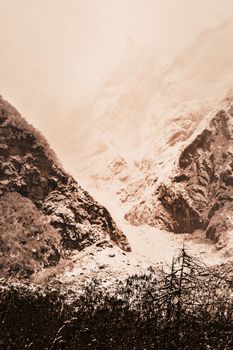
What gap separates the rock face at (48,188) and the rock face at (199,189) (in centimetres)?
2006

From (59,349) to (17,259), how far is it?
35804mm

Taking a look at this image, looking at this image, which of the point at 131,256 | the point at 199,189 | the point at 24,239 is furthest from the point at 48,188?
the point at 199,189

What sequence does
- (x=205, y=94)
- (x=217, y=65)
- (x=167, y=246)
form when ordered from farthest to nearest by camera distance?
(x=217, y=65) → (x=205, y=94) → (x=167, y=246)

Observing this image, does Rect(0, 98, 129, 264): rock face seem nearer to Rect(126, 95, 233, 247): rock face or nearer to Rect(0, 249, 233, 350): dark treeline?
Rect(0, 249, 233, 350): dark treeline

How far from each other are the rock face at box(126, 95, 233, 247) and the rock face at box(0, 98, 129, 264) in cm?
2006

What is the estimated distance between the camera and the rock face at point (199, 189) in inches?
3927

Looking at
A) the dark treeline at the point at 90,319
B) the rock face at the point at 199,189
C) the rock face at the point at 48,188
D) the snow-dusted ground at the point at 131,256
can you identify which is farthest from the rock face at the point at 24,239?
the rock face at the point at 199,189

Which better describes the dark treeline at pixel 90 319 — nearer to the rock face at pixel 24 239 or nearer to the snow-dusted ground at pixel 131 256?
the snow-dusted ground at pixel 131 256

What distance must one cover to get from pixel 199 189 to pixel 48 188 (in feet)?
119

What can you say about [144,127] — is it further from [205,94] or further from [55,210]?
[55,210]

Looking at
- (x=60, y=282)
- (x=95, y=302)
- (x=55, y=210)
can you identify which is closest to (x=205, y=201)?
(x=55, y=210)

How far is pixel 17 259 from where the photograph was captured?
67.6m

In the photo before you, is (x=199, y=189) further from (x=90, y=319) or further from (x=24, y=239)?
(x=90, y=319)

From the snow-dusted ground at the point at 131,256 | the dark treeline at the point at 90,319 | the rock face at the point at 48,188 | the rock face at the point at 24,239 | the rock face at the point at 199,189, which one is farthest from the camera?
the rock face at the point at 199,189
